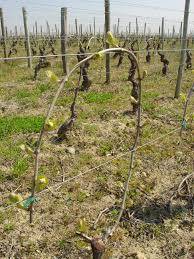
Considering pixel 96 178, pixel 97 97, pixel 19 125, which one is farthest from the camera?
pixel 97 97

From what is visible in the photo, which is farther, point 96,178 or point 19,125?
point 19,125

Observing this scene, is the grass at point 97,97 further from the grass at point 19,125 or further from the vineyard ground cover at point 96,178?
the grass at point 19,125

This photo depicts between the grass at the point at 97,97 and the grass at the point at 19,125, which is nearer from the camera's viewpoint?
the grass at the point at 19,125

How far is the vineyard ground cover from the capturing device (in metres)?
3.76

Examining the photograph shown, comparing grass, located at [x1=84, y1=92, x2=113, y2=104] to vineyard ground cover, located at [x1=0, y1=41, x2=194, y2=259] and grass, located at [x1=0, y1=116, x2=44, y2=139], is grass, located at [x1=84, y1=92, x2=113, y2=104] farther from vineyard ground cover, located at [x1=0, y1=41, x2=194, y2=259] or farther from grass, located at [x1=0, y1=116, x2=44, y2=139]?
grass, located at [x1=0, y1=116, x2=44, y2=139]

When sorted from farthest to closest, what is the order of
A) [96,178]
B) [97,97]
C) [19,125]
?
[97,97]
[19,125]
[96,178]

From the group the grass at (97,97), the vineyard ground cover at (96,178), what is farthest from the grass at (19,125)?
the grass at (97,97)

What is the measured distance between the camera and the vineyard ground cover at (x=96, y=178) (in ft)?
12.3

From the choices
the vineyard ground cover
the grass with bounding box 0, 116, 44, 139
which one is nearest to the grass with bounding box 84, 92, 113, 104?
the vineyard ground cover

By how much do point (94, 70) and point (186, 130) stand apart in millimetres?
6985

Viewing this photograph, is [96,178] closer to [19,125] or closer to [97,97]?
[19,125]

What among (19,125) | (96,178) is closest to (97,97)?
(19,125)

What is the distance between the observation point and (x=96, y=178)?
4.93 m

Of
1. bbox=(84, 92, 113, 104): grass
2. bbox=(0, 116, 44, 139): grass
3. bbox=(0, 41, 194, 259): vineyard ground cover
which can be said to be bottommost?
bbox=(0, 41, 194, 259): vineyard ground cover
